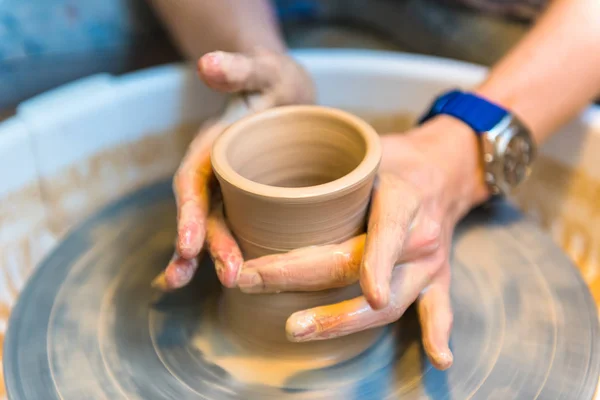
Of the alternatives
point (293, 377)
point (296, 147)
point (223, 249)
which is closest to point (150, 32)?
point (296, 147)

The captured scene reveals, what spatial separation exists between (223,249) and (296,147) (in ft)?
0.67

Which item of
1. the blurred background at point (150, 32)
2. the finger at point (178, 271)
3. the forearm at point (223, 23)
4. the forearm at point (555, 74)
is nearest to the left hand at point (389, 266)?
the finger at point (178, 271)

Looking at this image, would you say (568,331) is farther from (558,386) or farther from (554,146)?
(554,146)

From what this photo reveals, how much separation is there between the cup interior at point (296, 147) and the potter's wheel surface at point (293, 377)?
9.3 inches

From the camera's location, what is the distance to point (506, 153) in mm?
1019

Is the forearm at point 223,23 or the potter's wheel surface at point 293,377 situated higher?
the forearm at point 223,23

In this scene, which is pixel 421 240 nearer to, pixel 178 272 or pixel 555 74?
pixel 178 272

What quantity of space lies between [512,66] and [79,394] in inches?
37.6

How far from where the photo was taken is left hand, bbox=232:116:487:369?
70cm

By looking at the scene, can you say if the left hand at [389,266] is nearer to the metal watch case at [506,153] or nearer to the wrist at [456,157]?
the wrist at [456,157]

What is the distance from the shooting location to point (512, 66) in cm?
110

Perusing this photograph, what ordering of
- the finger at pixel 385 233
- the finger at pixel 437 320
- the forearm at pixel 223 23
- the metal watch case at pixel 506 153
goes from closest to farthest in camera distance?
the finger at pixel 385 233 → the finger at pixel 437 320 → the metal watch case at pixel 506 153 → the forearm at pixel 223 23

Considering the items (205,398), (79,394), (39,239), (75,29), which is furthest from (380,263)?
(75,29)

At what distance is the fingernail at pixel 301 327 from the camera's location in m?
0.70
